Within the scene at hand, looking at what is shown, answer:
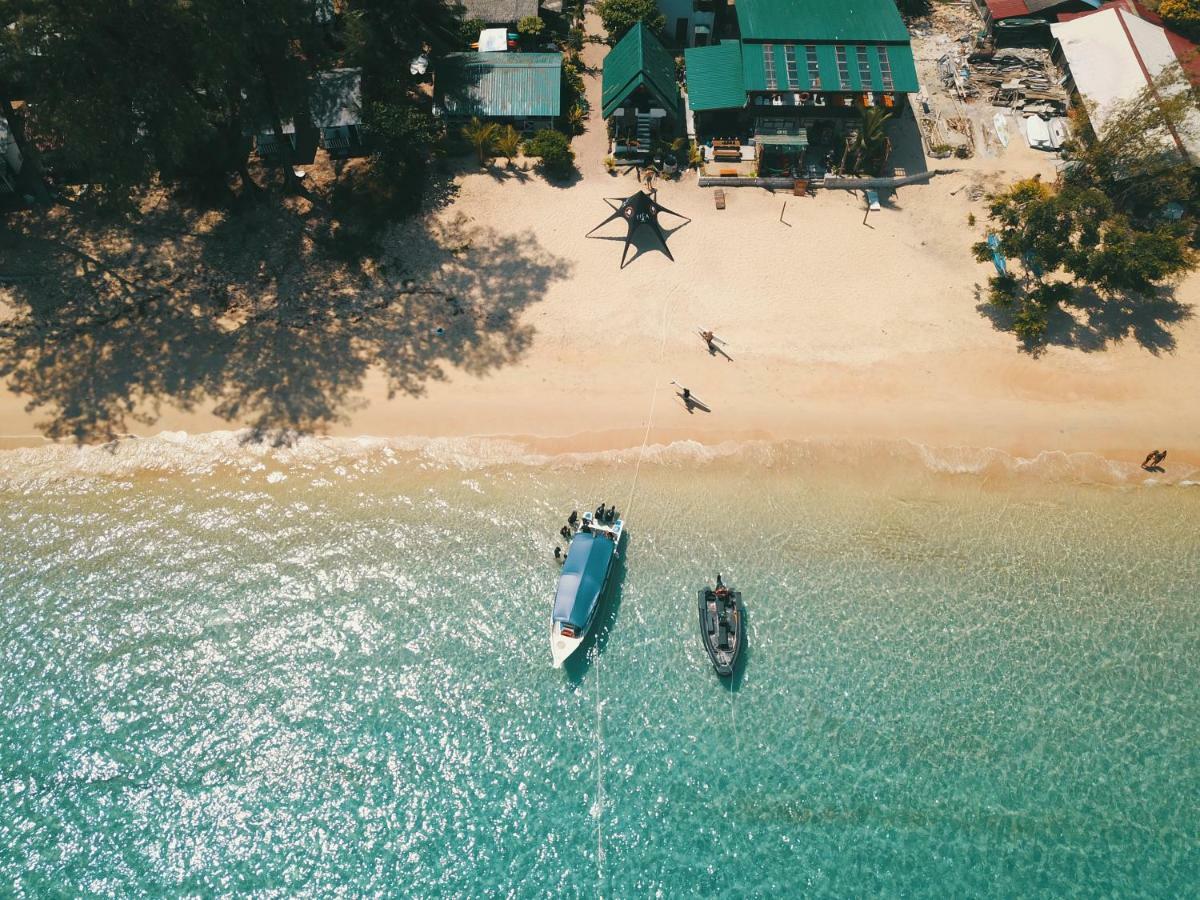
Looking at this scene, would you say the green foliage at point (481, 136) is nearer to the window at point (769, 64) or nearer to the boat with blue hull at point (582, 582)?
the window at point (769, 64)

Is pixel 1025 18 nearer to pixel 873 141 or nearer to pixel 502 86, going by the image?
pixel 873 141

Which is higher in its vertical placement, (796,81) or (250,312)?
(796,81)

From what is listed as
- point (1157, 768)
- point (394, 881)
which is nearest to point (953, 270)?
point (1157, 768)

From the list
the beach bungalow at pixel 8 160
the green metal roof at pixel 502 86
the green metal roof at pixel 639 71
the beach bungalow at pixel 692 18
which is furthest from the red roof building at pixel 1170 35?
the beach bungalow at pixel 8 160

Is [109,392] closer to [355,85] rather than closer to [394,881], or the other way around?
[355,85]

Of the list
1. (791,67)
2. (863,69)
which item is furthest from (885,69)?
(791,67)
